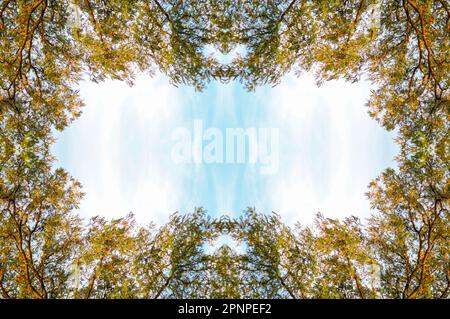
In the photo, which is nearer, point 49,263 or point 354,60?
point 49,263

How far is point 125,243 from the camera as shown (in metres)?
11.5

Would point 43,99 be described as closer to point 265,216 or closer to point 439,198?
point 265,216

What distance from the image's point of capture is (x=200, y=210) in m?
12.8

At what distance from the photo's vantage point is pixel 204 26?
12523mm

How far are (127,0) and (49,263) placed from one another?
29.7ft

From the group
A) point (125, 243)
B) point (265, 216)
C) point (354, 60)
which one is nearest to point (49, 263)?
point (125, 243)

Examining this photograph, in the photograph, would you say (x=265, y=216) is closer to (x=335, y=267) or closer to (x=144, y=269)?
(x=335, y=267)

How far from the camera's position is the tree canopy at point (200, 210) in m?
10.7

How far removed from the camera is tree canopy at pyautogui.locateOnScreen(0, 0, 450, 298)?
35.1 feet

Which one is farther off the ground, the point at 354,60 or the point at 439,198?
the point at 354,60
